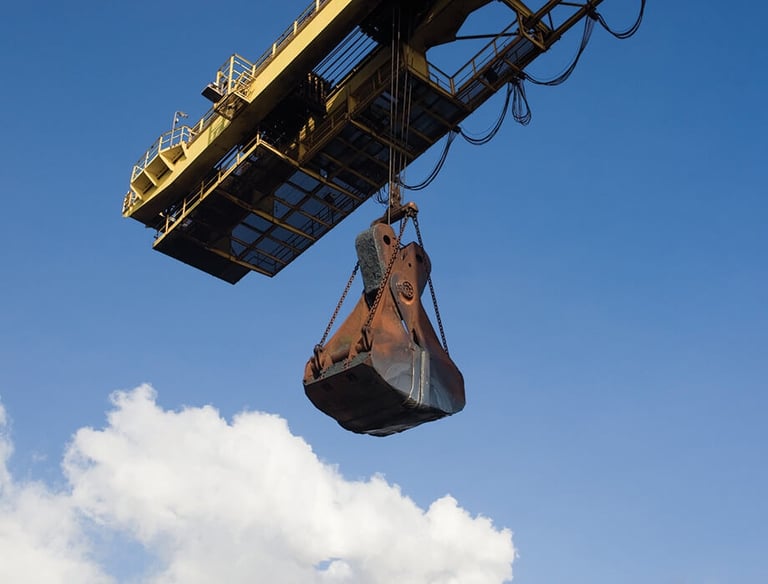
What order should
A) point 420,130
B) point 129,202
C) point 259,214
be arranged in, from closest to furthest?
point 420,130 → point 259,214 → point 129,202

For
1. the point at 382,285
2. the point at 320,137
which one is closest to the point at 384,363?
the point at 382,285

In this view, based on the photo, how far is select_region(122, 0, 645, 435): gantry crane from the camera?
14.5 m

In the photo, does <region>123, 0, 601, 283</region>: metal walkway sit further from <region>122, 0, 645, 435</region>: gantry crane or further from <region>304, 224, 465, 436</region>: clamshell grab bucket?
<region>304, 224, 465, 436</region>: clamshell grab bucket

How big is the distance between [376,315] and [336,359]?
24.6 inches

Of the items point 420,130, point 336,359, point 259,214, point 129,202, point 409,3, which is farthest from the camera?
point 129,202

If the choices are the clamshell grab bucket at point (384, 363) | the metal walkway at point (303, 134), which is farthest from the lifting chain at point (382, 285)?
the metal walkway at point (303, 134)

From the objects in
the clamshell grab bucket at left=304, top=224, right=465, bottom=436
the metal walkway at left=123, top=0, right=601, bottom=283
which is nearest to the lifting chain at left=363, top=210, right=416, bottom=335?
the clamshell grab bucket at left=304, top=224, right=465, bottom=436

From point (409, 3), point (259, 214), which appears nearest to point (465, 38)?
point (409, 3)

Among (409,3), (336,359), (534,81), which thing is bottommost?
(336,359)

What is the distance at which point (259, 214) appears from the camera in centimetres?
1786

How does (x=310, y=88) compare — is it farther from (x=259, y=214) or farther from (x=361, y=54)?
(x=259, y=214)

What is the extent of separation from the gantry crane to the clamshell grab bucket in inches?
1.9

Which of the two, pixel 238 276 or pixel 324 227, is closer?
pixel 324 227

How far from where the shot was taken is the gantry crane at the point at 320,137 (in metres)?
14.5
